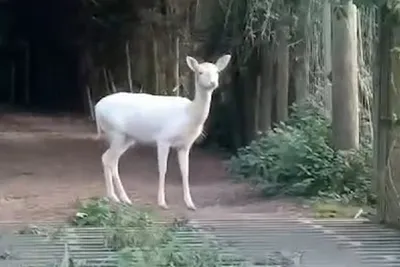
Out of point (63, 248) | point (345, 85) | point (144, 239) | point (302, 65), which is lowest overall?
point (63, 248)

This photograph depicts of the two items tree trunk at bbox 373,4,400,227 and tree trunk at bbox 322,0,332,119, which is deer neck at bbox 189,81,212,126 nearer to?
tree trunk at bbox 373,4,400,227

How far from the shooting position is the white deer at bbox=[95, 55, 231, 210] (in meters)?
10.3

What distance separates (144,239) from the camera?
21.9 ft

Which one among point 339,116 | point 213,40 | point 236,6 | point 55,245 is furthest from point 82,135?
point 55,245

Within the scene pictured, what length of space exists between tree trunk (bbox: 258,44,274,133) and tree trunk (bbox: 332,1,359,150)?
4543 millimetres

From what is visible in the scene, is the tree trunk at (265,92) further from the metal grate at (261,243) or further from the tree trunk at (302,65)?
the metal grate at (261,243)

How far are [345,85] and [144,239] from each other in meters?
5.87

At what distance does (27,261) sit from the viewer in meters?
6.38

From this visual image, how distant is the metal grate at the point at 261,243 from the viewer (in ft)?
21.4

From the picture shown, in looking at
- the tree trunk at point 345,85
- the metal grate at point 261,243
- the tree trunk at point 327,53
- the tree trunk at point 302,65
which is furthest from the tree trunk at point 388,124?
the tree trunk at point 302,65

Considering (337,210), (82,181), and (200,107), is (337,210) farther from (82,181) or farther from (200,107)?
(82,181)

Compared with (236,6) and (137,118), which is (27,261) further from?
(236,6)

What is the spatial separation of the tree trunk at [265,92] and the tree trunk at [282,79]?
29 centimetres

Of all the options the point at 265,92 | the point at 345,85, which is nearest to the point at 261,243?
the point at 345,85
